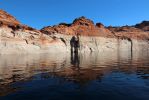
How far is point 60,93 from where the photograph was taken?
13.6m

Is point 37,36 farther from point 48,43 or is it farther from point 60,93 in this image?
point 60,93

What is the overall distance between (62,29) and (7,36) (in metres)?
33.9

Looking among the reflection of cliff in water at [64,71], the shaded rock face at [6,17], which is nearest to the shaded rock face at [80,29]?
the shaded rock face at [6,17]

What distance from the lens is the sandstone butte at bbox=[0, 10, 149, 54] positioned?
6912 cm

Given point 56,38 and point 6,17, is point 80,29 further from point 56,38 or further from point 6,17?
point 6,17

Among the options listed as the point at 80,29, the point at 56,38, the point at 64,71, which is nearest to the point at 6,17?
the point at 56,38

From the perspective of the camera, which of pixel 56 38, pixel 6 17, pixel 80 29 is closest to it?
pixel 6 17

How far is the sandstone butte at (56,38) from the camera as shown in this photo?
6912cm

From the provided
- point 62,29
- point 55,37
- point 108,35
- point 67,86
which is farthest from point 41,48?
point 67,86

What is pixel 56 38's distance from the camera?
90.4 metres

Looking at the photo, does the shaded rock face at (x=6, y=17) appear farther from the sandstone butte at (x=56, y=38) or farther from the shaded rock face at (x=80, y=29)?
the shaded rock face at (x=80, y=29)

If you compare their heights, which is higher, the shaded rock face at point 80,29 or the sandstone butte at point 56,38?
the shaded rock face at point 80,29

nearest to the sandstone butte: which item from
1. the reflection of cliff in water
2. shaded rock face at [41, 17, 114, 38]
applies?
shaded rock face at [41, 17, 114, 38]

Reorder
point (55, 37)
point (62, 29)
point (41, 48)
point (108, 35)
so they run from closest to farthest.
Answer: point (41, 48), point (55, 37), point (62, 29), point (108, 35)
